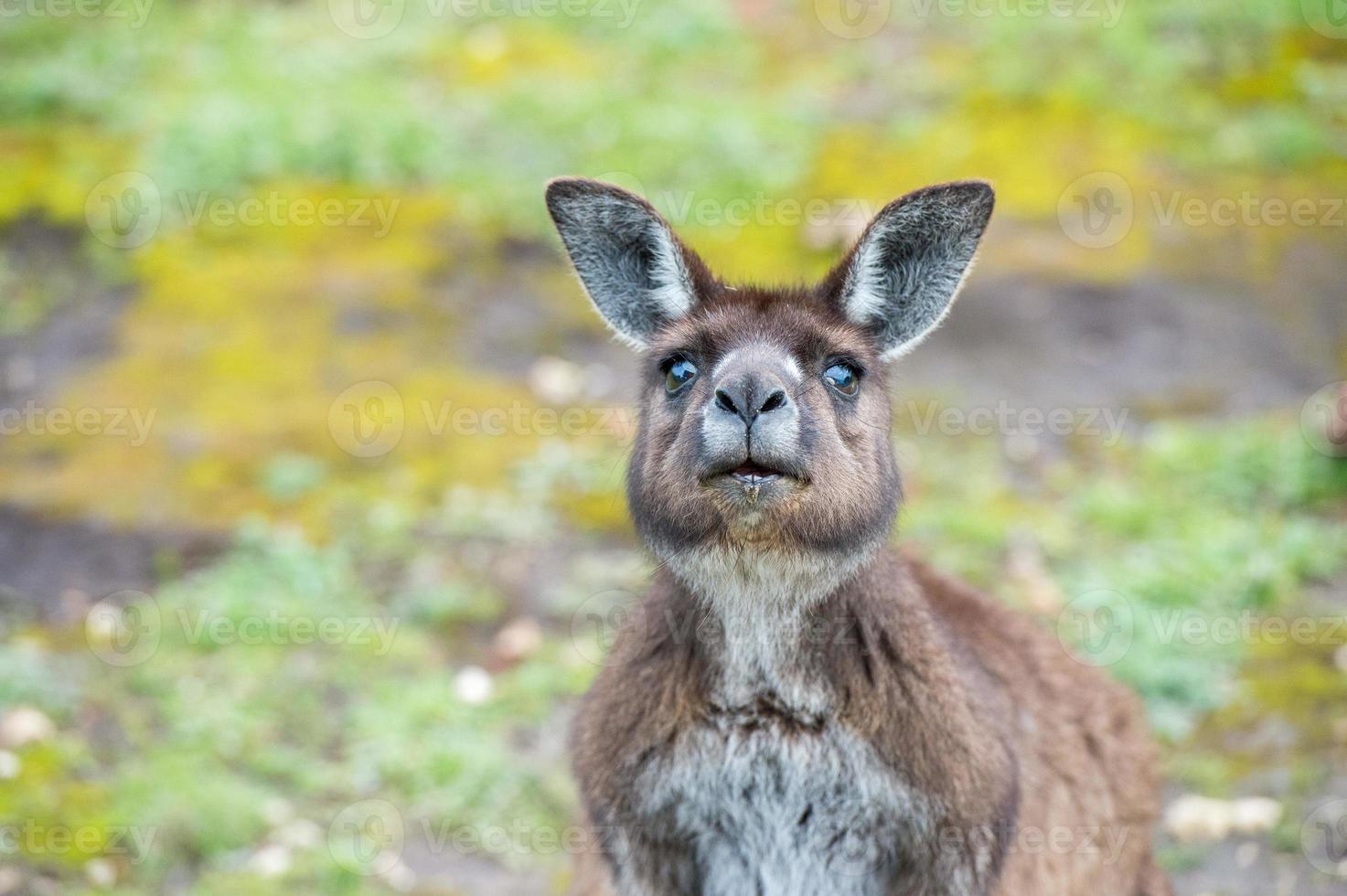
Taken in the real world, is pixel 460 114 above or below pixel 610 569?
above

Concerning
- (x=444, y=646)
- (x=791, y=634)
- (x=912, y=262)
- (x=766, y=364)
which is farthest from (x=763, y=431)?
(x=444, y=646)

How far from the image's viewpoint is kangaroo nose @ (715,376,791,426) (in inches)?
149

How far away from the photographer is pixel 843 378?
166 inches

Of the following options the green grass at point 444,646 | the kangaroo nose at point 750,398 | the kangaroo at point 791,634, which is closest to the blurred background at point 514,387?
the green grass at point 444,646

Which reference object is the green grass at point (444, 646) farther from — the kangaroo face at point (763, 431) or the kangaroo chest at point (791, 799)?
the kangaroo face at point (763, 431)

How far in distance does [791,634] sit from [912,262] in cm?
116

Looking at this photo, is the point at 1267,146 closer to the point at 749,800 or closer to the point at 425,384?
the point at 425,384

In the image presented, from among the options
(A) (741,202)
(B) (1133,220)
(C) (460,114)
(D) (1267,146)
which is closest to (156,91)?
(C) (460,114)

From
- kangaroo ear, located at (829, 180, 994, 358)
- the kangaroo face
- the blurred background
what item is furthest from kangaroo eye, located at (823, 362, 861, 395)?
the blurred background

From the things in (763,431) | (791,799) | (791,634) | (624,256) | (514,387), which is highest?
(624,256)

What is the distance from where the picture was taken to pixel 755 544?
3963 millimetres

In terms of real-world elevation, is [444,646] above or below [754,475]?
below

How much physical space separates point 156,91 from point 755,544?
788cm

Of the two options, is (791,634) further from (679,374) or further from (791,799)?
(679,374)
